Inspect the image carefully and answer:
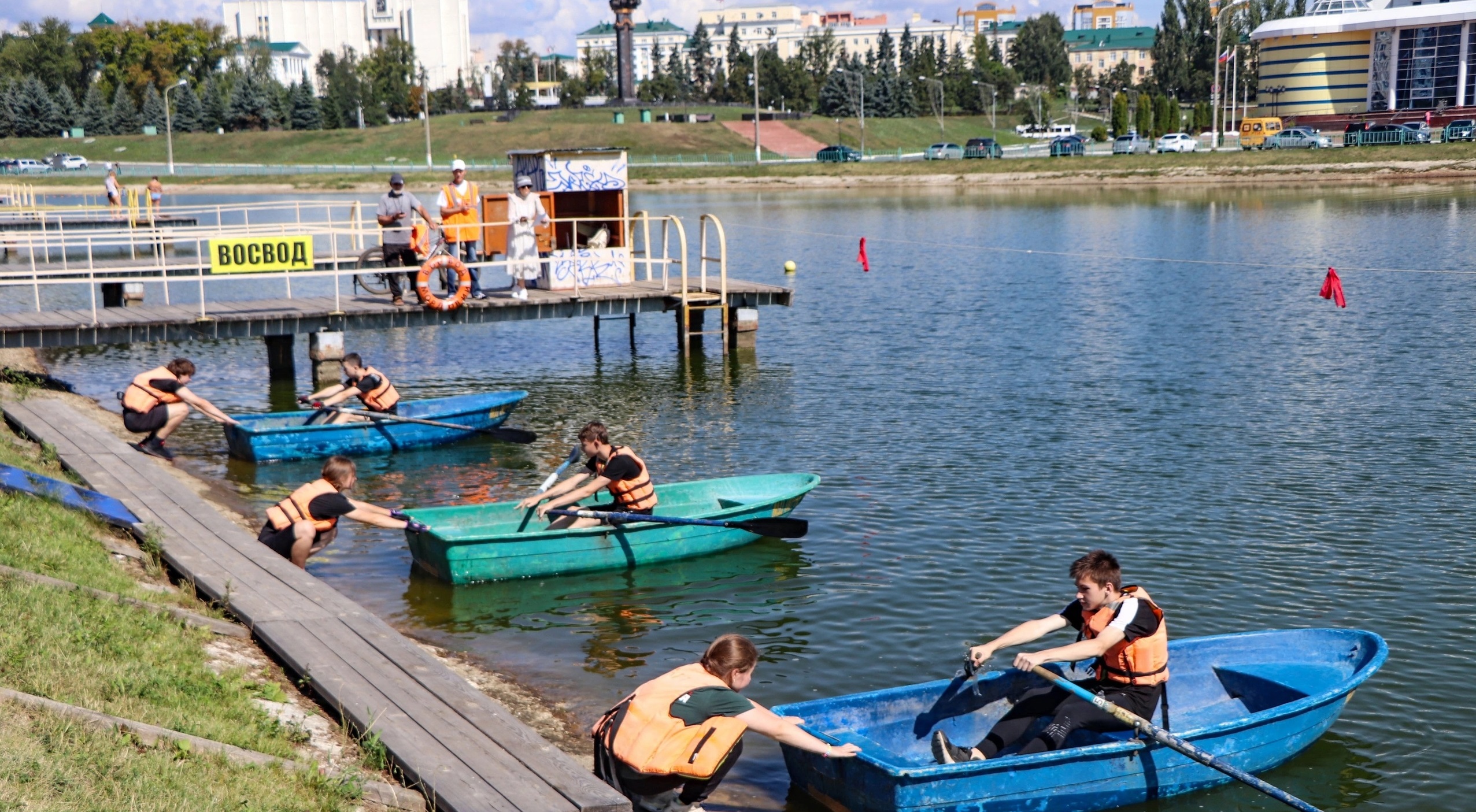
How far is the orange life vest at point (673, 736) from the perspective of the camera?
6.84m

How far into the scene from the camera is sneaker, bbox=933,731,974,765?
27.6 feet

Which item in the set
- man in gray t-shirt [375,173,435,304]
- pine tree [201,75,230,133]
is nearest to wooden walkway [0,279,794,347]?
man in gray t-shirt [375,173,435,304]

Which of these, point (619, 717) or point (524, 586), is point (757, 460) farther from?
point (619, 717)

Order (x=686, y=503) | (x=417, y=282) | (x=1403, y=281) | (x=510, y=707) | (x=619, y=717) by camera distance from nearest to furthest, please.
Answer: (x=619, y=717), (x=510, y=707), (x=686, y=503), (x=417, y=282), (x=1403, y=281)

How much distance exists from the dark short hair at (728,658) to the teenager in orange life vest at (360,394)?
13523mm

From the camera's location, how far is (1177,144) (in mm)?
88812

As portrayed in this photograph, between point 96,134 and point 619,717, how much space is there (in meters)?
148

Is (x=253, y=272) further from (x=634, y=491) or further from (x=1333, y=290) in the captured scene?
(x=1333, y=290)

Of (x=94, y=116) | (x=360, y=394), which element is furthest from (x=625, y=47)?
(x=360, y=394)

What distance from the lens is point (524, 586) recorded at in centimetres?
1368

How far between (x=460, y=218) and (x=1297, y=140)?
73.4 meters

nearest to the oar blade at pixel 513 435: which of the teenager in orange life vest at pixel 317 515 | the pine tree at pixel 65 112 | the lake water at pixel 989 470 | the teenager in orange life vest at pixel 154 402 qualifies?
the lake water at pixel 989 470

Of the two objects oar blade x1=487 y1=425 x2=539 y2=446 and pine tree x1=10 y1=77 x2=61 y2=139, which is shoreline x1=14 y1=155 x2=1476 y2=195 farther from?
oar blade x1=487 y1=425 x2=539 y2=446

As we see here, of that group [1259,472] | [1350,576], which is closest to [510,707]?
[1350,576]
